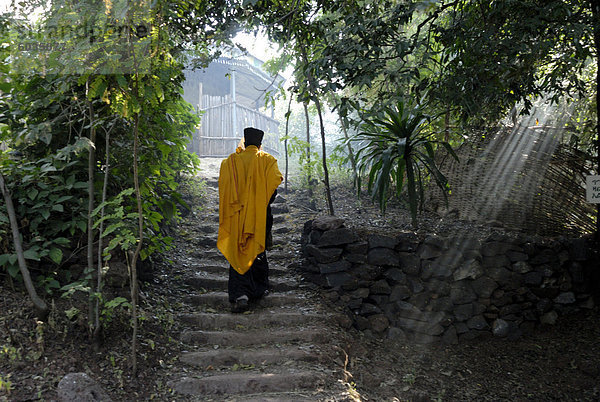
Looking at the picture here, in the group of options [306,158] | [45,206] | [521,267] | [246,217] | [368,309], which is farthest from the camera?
[306,158]

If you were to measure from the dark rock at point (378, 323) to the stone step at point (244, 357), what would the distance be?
3.45 ft

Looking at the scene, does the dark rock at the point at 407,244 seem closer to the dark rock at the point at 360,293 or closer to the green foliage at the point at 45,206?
the dark rock at the point at 360,293

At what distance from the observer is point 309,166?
6.68m

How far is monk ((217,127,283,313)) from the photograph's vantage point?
4148 mm

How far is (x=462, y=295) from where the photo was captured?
4559mm

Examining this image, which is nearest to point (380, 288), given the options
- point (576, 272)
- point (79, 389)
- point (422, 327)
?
point (422, 327)

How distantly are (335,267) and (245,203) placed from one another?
1.11 metres

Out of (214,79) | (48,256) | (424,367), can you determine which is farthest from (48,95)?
(214,79)

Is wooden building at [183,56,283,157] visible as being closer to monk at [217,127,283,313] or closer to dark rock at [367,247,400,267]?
monk at [217,127,283,313]

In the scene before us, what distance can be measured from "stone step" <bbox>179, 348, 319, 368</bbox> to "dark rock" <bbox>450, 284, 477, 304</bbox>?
5.85ft

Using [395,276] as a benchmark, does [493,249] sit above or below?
above

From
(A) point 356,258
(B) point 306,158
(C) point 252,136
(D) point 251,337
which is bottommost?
(D) point 251,337

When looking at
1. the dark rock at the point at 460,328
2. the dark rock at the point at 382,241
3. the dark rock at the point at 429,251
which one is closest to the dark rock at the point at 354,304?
the dark rock at the point at 382,241

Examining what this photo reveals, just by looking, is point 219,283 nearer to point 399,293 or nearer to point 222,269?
point 222,269
